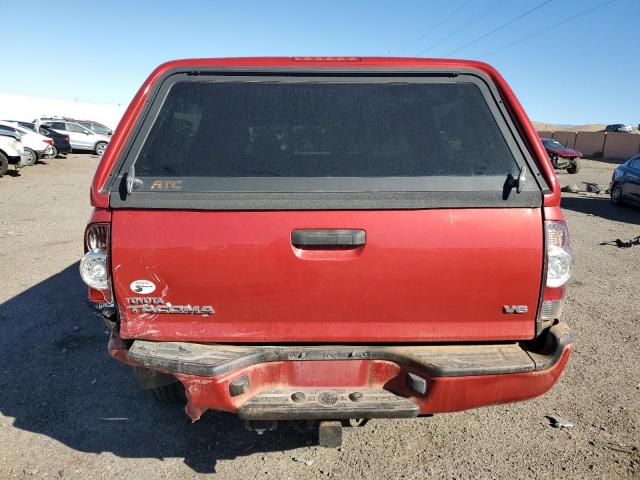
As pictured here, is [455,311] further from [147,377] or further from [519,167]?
[147,377]

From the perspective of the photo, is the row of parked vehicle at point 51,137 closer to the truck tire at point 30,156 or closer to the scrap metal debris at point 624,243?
the truck tire at point 30,156

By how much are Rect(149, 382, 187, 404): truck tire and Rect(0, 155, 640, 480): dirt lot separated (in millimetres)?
101

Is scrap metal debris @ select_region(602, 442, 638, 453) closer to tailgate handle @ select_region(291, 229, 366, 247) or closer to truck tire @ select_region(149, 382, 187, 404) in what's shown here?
tailgate handle @ select_region(291, 229, 366, 247)

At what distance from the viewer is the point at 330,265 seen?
2102 millimetres

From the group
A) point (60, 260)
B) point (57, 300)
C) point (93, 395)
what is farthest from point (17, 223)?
point (93, 395)

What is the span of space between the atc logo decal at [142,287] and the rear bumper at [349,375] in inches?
11.0

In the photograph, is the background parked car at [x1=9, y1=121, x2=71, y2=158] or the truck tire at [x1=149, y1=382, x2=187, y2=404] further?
the background parked car at [x1=9, y1=121, x2=71, y2=158]

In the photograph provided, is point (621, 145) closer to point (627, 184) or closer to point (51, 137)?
point (627, 184)

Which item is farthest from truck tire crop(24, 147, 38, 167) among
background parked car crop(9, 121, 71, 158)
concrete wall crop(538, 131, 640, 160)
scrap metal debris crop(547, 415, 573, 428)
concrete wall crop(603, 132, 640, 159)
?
concrete wall crop(603, 132, 640, 159)

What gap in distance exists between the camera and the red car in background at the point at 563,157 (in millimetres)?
22031

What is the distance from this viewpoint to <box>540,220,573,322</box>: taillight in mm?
2131

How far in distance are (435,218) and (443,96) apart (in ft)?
2.56

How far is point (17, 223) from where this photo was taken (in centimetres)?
910

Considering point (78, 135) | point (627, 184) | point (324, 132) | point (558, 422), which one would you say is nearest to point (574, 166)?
point (627, 184)
